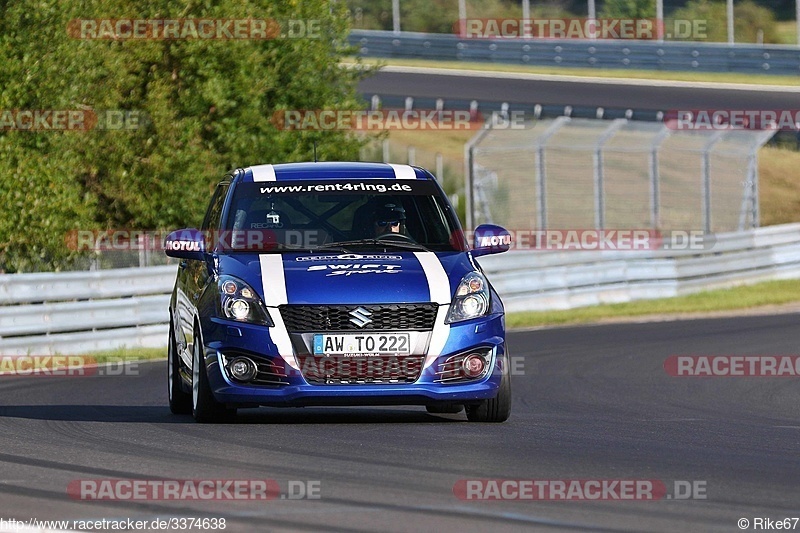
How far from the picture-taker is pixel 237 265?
9992mm

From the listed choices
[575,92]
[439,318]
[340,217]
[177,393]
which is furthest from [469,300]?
[575,92]

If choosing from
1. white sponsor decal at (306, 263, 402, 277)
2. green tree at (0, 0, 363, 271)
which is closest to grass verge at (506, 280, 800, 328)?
green tree at (0, 0, 363, 271)

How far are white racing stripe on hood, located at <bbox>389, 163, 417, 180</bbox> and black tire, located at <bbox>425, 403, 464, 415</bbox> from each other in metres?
1.59

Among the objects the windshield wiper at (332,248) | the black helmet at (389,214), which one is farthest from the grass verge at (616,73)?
the windshield wiper at (332,248)

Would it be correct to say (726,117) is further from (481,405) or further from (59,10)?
(481,405)

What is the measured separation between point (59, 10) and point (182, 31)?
9.15 ft

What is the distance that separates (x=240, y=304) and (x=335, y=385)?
77 centimetres

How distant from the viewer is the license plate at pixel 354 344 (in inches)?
375

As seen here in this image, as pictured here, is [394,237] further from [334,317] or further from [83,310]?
[83,310]

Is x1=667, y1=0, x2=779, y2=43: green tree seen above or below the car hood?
below

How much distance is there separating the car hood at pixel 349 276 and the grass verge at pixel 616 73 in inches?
1313

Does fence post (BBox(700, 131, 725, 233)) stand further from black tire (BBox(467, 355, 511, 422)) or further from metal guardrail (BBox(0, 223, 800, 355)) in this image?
black tire (BBox(467, 355, 511, 422))

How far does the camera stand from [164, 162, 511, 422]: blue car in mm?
9547

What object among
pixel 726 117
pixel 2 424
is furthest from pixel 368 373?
pixel 726 117
